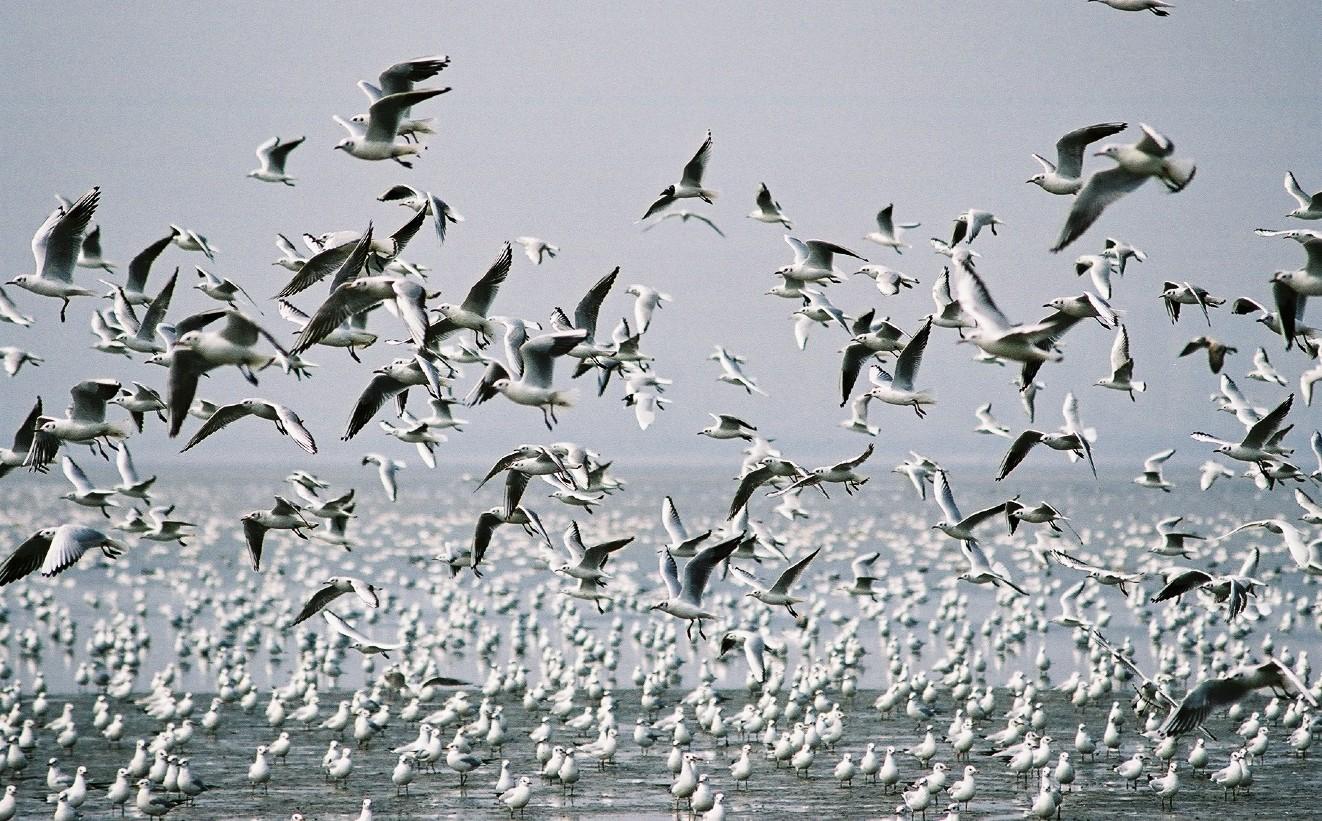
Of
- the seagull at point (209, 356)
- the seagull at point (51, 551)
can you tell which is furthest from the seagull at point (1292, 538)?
the seagull at point (51, 551)

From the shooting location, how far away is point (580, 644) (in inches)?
1219

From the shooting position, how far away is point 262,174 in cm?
1938

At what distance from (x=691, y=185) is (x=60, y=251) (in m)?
6.94

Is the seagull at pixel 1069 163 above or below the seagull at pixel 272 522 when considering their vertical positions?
above

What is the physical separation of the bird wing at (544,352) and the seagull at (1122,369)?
6.07 meters

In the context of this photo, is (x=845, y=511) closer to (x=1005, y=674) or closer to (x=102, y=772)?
(x=1005, y=674)

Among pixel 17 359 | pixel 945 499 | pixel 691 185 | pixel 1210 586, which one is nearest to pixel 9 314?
pixel 17 359

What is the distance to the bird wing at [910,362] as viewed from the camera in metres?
15.9

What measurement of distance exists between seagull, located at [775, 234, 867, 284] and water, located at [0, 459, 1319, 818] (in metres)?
3.83

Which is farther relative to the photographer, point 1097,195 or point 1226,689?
point 1097,195

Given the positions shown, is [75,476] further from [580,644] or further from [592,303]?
[580,644]

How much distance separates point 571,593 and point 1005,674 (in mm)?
12980

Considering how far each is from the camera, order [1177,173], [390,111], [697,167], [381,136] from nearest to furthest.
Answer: [1177,173] < [390,111] < [381,136] < [697,167]

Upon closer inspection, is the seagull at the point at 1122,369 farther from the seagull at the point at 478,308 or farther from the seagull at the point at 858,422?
the seagull at the point at 478,308
